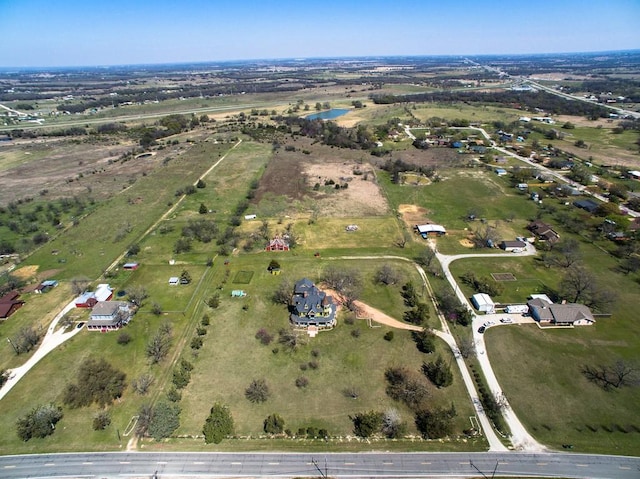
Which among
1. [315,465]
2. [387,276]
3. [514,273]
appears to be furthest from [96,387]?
[514,273]

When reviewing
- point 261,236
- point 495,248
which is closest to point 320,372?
point 261,236

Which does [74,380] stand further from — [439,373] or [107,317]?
[439,373]

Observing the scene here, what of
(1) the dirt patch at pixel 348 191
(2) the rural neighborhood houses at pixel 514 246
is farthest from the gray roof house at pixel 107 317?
(2) the rural neighborhood houses at pixel 514 246

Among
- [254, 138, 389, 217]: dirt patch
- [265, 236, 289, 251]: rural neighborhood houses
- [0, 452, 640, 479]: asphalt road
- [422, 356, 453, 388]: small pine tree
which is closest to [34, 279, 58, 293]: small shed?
[0, 452, 640, 479]: asphalt road

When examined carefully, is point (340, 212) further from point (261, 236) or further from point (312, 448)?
point (312, 448)

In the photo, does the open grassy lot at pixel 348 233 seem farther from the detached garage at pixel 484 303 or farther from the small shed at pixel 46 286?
the small shed at pixel 46 286

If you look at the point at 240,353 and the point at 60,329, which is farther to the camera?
the point at 60,329
